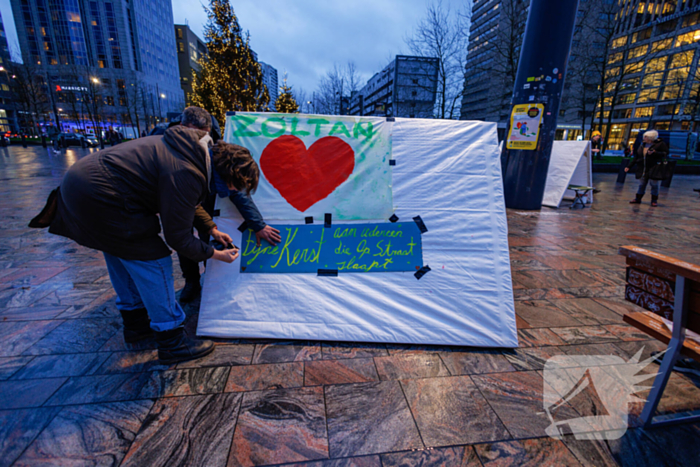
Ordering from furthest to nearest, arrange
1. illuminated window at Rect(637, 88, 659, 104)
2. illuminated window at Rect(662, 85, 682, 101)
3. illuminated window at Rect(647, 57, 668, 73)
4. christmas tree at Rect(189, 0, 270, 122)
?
illuminated window at Rect(637, 88, 659, 104) → illuminated window at Rect(647, 57, 668, 73) → illuminated window at Rect(662, 85, 682, 101) → christmas tree at Rect(189, 0, 270, 122)

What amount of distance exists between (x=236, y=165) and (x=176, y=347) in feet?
4.32

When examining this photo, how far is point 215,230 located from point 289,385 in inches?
47.0

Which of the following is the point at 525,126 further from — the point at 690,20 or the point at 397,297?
the point at 690,20

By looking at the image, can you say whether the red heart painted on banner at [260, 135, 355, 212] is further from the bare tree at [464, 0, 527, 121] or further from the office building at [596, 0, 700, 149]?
the office building at [596, 0, 700, 149]

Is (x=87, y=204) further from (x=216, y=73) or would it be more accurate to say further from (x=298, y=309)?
(x=216, y=73)

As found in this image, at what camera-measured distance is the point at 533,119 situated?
22.0 ft

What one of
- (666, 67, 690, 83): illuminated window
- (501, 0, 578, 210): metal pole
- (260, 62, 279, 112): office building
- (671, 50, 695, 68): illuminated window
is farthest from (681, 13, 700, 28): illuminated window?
(501, 0, 578, 210): metal pole

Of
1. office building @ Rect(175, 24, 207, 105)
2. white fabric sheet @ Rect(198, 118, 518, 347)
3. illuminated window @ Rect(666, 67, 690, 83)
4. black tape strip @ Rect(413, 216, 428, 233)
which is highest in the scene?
office building @ Rect(175, 24, 207, 105)

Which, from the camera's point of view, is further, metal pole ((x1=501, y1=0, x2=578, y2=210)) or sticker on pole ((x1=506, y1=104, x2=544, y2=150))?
sticker on pole ((x1=506, y1=104, x2=544, y2=150))

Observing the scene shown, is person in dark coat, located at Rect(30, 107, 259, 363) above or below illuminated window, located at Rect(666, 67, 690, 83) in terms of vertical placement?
below

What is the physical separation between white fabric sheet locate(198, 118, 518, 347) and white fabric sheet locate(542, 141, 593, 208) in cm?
719

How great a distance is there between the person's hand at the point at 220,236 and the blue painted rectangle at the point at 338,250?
0.14 meters

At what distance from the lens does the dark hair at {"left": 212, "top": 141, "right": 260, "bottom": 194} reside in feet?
6.84

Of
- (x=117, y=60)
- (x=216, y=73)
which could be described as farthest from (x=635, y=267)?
(x=117, y=60)
